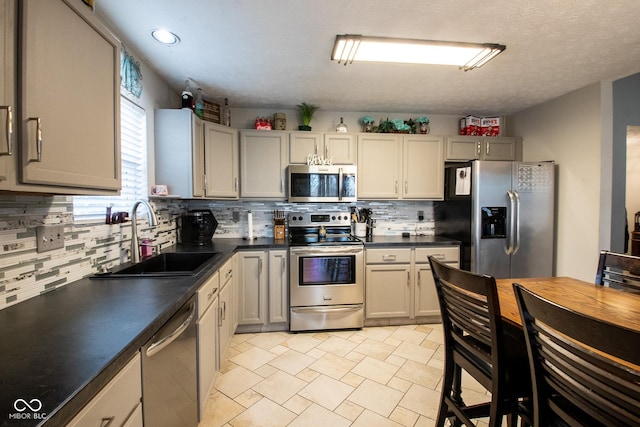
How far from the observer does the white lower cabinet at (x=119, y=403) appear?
0.64 meters

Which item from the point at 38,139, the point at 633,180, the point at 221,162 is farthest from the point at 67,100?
the point at 633,180

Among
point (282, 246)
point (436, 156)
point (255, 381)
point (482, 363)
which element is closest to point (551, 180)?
point (436, 156)

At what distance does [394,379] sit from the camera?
6.65 feet

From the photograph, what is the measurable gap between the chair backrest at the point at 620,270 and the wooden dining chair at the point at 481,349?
2.51ft

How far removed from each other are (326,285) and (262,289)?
0.65 meters

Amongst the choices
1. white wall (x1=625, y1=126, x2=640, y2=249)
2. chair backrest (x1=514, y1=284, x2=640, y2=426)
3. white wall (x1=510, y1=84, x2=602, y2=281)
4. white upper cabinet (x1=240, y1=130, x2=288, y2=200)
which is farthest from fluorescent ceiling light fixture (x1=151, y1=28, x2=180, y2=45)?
white wall (x1=625, y1=126, x2=640, y2=249)

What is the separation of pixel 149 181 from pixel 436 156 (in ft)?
9.80

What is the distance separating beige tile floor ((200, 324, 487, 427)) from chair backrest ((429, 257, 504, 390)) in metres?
0.68

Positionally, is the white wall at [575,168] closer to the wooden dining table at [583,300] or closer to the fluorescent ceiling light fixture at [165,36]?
the wooden dining table at [583,300]

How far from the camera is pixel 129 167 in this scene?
6.55 feet

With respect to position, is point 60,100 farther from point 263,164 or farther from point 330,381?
point 330,381

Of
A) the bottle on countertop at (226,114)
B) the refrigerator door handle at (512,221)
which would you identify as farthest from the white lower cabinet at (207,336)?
the refrigerator door handle at (512,221)

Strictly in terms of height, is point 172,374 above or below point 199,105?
below

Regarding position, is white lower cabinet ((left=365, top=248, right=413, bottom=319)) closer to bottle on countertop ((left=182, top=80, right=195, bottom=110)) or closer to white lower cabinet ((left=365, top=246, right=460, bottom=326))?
white lower cabinet ((left=365, top=246, right=460, bottom=326))
